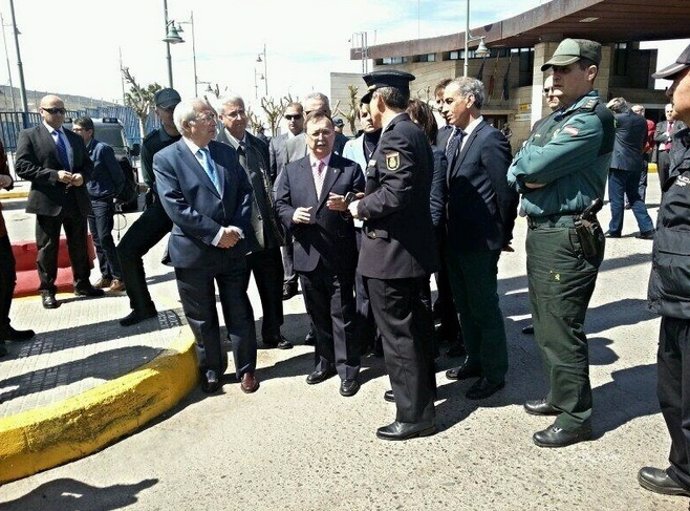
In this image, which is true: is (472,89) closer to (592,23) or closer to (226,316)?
(226,316)

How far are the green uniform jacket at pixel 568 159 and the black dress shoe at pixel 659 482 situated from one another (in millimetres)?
1324

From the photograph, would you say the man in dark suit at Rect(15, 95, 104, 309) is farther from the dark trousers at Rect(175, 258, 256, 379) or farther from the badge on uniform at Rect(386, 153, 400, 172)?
the badge on uniform at Rect(386, 153, 400, 172)

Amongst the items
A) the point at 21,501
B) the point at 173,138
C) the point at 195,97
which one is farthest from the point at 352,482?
the point at 173,138

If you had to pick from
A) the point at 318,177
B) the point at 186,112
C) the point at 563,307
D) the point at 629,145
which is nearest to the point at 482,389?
the point at 563,307

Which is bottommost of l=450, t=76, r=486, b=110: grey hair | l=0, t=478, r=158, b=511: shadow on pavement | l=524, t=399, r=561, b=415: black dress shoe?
l=0, t=478, r=158, b=511: shadow on pavement

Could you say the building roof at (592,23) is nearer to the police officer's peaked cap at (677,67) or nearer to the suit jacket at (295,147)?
the suit jacket at (295,147)

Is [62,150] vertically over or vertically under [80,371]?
over

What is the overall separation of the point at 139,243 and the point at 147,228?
0.51 feet

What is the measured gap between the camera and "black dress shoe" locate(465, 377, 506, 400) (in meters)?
3.68

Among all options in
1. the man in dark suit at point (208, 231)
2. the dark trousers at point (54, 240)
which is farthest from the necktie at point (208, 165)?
the dark trousers at point (54, 240)

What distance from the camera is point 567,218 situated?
2.92m

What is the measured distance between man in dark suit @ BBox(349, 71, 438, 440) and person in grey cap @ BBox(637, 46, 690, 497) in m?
1.16

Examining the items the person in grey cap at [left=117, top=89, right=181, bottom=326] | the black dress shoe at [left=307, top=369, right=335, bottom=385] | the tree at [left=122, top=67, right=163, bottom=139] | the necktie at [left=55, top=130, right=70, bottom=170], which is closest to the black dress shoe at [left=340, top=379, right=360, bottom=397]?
the black dress shoe at [left=307, top=369, right=335, bottom=385]

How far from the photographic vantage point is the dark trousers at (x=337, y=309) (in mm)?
3908
